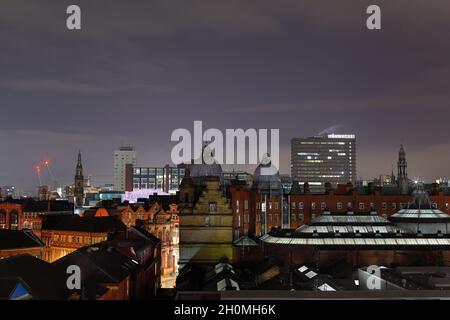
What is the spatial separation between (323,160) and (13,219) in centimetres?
7211

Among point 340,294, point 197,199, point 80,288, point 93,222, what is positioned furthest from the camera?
point 93,222

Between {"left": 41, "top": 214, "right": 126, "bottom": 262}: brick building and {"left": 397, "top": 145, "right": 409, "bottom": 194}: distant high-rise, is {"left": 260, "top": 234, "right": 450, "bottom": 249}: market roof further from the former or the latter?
{"left": 397, "top": 145, "right": 409, "bottom": 194}: distant high-rise

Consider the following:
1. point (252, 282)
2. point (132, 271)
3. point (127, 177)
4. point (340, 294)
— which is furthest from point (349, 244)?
point (127, 177)

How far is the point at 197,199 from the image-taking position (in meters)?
39.2

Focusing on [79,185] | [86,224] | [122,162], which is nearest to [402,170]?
[86,224]

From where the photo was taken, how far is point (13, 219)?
6331cm

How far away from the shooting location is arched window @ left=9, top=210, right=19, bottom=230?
62.9m

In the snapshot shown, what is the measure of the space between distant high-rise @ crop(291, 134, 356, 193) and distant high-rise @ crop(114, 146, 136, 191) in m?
40.1

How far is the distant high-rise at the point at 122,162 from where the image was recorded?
12475 cm

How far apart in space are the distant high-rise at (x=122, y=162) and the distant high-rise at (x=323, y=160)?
40.1 m

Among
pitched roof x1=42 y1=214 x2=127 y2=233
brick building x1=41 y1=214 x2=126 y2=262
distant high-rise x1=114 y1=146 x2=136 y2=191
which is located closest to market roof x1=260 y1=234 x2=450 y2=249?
pitched roof x1=42 y1=214 x2=127 y2=233
